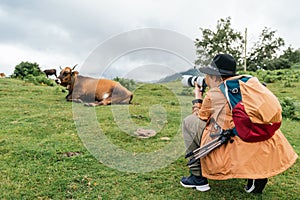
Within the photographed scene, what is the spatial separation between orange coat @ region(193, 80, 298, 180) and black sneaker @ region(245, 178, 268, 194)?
524 mm

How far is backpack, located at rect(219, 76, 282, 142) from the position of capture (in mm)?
3393

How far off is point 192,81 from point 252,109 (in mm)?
1217

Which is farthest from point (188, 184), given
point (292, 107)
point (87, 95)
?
point (87, 95)

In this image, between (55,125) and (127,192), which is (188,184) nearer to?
(127,192)

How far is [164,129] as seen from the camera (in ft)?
23.3

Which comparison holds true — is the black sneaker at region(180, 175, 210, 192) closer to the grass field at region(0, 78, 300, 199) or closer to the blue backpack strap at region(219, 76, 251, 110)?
the grass field at region(0, 78, 300, 199)

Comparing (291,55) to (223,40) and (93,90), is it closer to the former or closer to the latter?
(223,40)

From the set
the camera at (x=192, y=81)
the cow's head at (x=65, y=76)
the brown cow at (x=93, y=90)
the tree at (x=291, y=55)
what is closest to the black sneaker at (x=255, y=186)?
the camera at (x=192, y=81)

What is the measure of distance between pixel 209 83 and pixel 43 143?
330 centimetres

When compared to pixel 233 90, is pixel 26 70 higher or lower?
higher

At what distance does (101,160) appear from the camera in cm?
521

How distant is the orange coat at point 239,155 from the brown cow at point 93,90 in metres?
6.68

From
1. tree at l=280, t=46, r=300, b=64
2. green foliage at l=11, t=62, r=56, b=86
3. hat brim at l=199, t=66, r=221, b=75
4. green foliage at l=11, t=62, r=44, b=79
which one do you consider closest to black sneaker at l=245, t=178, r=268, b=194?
hat brim at l=199, t=66, r=221, b=75

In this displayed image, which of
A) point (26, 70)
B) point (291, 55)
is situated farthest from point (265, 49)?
point (26, 70)
